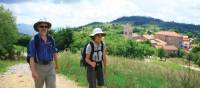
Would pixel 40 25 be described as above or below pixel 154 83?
above

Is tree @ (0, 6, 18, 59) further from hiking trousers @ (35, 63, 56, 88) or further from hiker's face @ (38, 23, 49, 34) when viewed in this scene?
hiker's face @ (38, 23, 49, 34)

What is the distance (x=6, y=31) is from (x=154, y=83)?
49.6 meters

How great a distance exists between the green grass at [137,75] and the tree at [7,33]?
133ft

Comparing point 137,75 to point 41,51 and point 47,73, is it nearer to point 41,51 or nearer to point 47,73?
point 47,73

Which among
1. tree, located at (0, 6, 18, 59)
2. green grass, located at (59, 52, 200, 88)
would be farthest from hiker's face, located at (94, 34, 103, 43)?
tree, located at (0, 6, 18, 59)

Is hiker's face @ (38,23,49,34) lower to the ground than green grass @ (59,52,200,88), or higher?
higher

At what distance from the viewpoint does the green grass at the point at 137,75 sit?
33.6 ft

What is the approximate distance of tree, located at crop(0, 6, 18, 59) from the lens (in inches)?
2383

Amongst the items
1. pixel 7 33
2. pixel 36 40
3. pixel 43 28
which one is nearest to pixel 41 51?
pixel 36 40

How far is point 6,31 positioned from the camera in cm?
6109

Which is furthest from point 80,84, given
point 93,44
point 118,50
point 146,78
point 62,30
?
point 118,50

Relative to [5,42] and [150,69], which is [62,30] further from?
[150,69]

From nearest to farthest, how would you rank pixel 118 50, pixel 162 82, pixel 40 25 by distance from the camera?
pixel 40 25, pixel 162 82, pixel 118 50

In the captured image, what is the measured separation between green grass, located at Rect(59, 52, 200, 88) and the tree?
4063 cm
